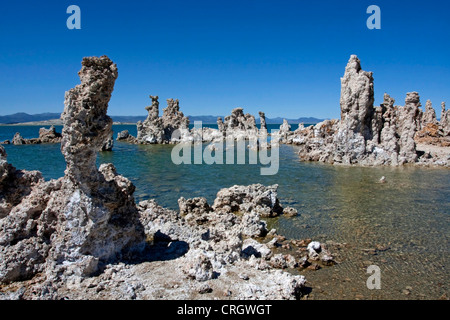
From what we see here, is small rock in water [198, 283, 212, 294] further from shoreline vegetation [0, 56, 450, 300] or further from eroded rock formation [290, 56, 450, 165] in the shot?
eroded rock formation [290, 56, 450, 165]

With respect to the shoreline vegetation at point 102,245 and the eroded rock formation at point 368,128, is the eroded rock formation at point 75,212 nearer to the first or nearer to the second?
the shoreline vegetation at point 102,245

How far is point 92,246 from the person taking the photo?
7328 millimetres

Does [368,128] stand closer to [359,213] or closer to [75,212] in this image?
→ [359,213]

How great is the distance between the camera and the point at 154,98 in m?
61.0

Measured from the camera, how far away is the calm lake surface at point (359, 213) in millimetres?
8289

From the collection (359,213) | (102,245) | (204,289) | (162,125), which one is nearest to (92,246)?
(102,245)

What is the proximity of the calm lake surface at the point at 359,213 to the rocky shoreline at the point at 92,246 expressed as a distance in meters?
2.08

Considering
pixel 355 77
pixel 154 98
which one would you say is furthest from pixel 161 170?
pixel 154 98

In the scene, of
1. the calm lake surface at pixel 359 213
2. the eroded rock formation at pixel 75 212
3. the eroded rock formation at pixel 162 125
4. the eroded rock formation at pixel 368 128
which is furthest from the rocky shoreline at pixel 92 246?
the eroded rock formation at pixel 162 125

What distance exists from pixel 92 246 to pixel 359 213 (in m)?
11.6

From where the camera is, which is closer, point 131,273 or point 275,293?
point 275,293

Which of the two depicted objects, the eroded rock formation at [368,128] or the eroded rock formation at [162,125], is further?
the eroded rock formation at [162,125]
